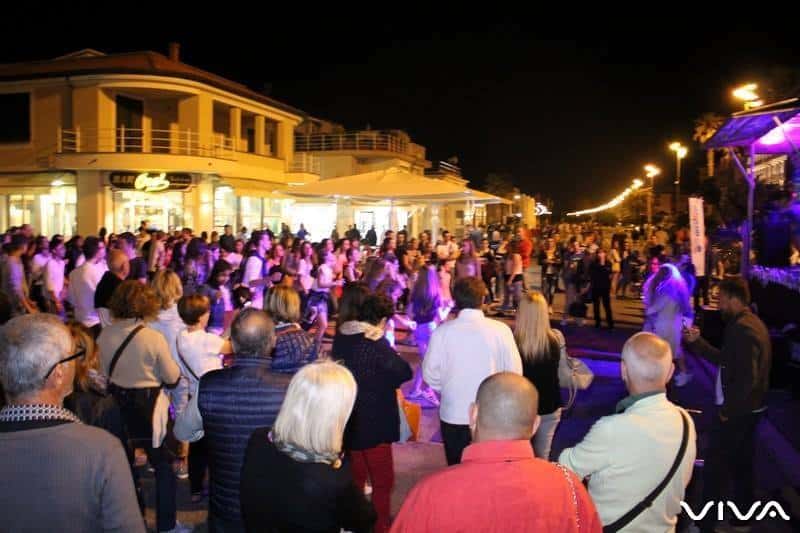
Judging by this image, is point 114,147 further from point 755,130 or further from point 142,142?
point 755,130

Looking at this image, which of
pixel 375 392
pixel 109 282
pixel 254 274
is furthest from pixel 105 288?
pixel 375 392

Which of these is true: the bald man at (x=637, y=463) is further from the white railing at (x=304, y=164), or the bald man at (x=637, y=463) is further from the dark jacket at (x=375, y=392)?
the white railing at (x=304, y=164)

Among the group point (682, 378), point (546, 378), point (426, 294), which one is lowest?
point (682, 378)

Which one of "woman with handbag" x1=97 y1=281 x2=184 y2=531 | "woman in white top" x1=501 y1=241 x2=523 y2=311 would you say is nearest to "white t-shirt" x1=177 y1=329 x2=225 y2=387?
"woman with handbag" x1=97 y1=281 x2=184 y2=531

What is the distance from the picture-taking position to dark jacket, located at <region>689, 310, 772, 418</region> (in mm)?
4648

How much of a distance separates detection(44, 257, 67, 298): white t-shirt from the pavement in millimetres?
5275

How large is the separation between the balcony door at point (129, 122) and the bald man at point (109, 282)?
780 inches

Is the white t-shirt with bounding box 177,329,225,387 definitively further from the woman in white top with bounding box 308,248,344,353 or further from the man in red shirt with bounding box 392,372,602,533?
the woman in white top with bounding box 308,248,344,353

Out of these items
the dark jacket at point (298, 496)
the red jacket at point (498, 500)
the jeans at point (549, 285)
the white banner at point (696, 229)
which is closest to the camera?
the red jacket at point (498, 500)

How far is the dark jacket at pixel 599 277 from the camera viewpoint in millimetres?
13094

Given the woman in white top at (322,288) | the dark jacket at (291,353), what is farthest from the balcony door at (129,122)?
the dark jacket at (291,353)

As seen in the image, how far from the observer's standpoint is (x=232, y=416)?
322 centimetres

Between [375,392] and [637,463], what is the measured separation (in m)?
1.84

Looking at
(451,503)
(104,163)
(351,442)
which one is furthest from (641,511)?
(104,163)
